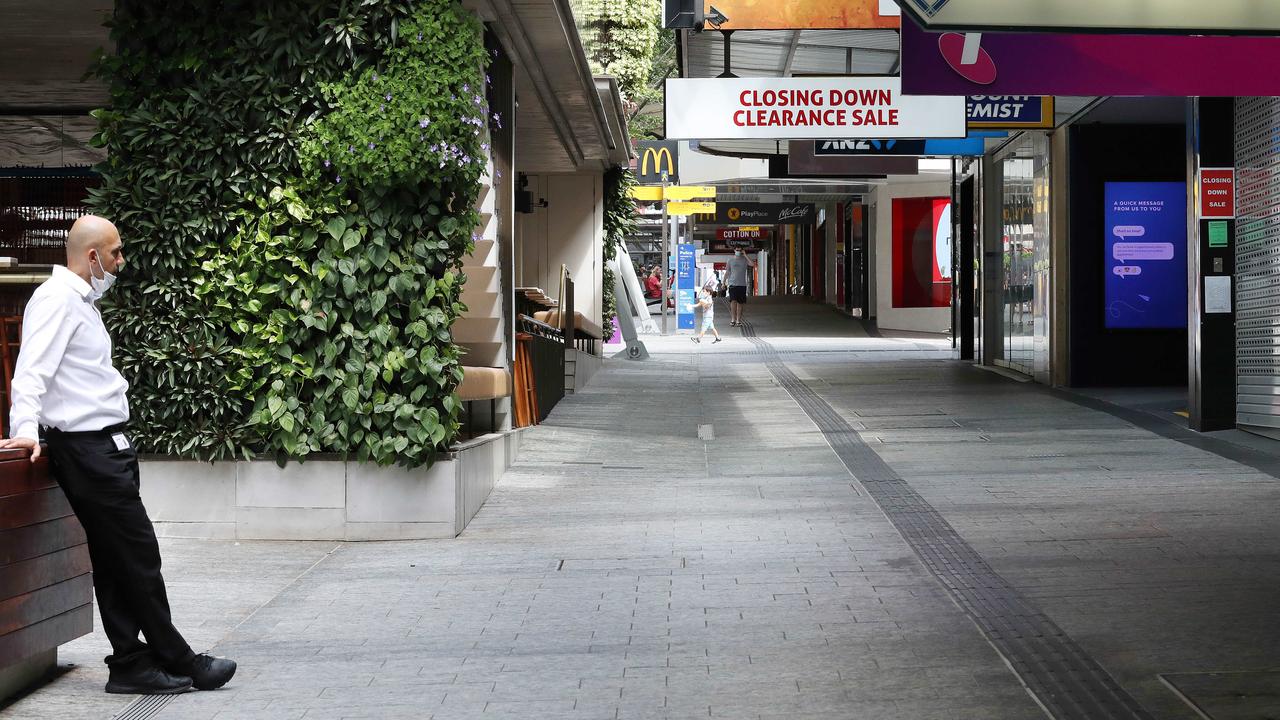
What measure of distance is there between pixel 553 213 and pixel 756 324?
17.2m

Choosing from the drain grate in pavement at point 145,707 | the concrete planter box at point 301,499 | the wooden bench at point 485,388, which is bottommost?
the drain grate in pavement at point 145,707

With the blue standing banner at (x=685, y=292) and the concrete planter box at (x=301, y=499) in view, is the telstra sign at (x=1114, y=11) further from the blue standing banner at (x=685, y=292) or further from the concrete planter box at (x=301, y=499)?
the blue standing banner at (x=685, y=292)

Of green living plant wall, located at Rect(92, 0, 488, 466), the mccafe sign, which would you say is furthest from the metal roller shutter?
the mccafe sign

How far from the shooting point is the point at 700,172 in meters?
35.2

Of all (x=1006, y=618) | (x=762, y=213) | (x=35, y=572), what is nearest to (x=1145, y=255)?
(x=1006, y=618)

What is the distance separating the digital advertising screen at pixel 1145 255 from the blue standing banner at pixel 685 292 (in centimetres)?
1820

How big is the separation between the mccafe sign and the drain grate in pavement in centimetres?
4308

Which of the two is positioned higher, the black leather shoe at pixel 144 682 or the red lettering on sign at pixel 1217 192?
the red lettering on sign at pixel 1217 192

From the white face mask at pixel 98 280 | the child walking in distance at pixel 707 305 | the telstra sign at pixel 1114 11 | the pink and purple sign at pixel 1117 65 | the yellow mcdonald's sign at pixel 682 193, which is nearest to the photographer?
the white face mask at pixel 98 280

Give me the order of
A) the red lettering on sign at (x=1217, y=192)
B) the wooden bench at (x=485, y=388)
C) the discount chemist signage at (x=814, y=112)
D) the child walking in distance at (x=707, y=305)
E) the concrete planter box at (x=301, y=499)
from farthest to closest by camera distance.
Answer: the child walking in distance at (x=707, y=305), the discount chemist signage at (x=814, y=112), the red lettering on sign at (x=1217, y=192), the wooden bench at (x=485, y=388), the concrete planter box at (x=301, y=499)

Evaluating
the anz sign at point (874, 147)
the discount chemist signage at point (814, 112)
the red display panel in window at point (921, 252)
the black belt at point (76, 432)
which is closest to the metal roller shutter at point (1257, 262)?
the discount chemist signage at point (814, 112)

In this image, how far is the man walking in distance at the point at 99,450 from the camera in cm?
464

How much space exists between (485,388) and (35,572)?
18.3 ft

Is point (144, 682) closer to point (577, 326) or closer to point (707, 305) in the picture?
point (577, 326)
